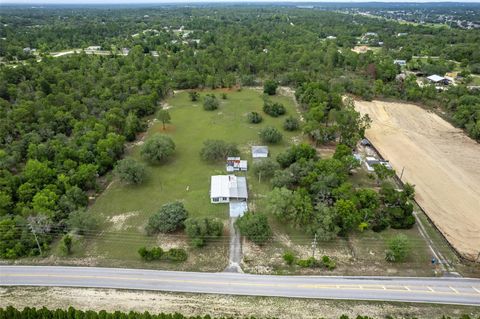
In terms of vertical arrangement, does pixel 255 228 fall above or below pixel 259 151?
below

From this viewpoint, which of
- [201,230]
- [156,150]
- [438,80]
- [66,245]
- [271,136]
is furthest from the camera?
[438,80]

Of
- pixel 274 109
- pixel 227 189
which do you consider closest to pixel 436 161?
pixel 274 109

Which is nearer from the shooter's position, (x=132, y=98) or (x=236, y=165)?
(x=236, y=165)

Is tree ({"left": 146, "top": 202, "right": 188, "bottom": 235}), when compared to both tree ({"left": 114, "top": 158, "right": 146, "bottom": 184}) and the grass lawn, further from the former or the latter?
tree ({"left": 114, "top": 158, "right": 146, "bottom": 184})

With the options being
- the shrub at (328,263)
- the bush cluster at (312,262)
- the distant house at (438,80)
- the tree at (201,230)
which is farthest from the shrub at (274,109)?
the distant house at (438,80)

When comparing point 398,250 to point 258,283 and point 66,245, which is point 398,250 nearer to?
point 258,283

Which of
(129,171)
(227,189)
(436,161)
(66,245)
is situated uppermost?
(129,171)

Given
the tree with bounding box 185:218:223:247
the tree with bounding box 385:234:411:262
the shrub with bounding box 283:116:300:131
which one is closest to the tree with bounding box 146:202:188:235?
the tree with bounding box 185:218:223:247
